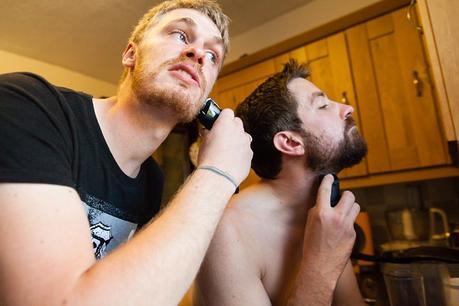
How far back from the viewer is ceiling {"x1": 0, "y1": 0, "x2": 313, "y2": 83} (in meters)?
1.97

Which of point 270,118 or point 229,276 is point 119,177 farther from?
point 270,118

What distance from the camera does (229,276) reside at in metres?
0.76

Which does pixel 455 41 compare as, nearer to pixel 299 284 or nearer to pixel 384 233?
pixel 299 284

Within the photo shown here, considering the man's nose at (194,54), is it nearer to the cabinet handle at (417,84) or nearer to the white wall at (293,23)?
the cabinet handle at (417,84)

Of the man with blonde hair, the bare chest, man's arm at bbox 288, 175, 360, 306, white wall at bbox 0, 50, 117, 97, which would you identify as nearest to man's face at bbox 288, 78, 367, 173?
man's arm at bbox 288, 175, 360, 306

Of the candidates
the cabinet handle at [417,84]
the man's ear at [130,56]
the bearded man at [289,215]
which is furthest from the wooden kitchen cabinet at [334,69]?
the man's ear at [130,56]

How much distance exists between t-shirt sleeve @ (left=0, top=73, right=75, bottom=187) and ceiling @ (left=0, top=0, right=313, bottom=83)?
5.35 feet

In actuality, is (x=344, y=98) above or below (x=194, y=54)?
above

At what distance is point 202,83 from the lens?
2.56 feet

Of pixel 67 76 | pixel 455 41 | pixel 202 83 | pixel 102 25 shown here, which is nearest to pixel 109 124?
pixel 202 83

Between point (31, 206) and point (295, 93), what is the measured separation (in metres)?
0.87

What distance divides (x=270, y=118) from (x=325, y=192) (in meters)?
0.32

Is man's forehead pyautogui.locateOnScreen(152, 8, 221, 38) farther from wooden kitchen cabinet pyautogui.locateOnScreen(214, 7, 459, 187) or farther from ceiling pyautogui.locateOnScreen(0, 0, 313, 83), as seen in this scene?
ceiling pyautogui.locateOnScreen(0, 0, 313, 83)

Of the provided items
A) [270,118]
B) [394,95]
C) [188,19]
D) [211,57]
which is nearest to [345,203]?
[270,118]
